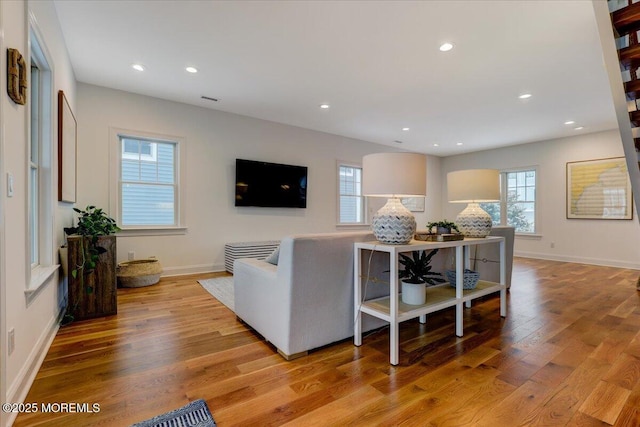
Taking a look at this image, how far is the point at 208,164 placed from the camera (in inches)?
185

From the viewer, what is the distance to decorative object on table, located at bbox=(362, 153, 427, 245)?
2029 millimetres

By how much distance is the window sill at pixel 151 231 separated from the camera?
4.09 meters

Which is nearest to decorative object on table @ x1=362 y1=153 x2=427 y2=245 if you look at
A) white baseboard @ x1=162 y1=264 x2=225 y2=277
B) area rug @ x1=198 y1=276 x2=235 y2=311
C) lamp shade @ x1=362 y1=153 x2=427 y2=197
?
lamp shade @ x1=362 y1=153 x2=427 y2=197

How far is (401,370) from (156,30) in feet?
10.9

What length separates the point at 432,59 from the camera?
3.10m

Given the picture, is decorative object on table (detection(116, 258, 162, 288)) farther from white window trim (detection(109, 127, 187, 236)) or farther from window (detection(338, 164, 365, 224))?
window (detection(338, 164, 365, 224))

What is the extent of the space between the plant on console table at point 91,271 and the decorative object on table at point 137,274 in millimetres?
1019

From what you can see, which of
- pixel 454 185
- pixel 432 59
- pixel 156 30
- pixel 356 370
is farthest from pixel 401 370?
pixel 156 30

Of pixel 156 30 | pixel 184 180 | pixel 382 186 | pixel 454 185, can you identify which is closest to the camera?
pixel 382 186

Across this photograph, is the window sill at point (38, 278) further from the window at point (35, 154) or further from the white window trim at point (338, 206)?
the white window trim at point (338, 206)

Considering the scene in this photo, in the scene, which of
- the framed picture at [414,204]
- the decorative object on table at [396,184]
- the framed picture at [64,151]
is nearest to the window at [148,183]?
the framed picture at [64,151]

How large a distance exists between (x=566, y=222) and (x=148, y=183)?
7601 mm

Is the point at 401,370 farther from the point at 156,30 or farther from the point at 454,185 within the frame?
the point at 156,30

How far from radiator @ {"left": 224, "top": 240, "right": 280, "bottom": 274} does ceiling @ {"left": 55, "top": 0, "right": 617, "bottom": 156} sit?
6.97ft
